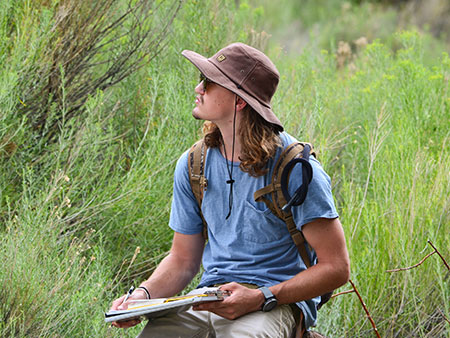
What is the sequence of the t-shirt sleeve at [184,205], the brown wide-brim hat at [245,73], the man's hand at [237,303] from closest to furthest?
the man's hand at [237,303] < the brown wide-brim hat at [245,73] < the t-shirt sleeve at [184,205]

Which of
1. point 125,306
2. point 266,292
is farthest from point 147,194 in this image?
point 266,292

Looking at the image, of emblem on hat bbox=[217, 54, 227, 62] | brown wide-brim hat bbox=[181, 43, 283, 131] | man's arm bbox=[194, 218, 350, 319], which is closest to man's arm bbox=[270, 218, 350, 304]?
man's arm bbox=[194, 218, 350, 319]

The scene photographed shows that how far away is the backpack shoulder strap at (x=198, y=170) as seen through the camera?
2832mm

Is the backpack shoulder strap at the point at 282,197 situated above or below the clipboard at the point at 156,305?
above

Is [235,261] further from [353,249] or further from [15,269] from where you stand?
[353,249]

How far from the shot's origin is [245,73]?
2785 millimetres

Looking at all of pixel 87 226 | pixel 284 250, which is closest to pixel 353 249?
pixel 284 250

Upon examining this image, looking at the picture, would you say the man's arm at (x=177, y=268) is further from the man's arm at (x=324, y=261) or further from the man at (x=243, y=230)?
the man's arm at (x=324, y=261)

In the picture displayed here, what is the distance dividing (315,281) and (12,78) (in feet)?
6.79

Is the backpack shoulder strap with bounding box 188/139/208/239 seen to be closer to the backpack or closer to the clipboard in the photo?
the backpack

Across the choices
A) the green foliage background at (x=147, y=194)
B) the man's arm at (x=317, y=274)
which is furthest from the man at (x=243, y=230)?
the green foliage background at (x=147, y=194)

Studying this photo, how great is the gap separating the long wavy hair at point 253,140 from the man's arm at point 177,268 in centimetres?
44

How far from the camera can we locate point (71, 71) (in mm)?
4562

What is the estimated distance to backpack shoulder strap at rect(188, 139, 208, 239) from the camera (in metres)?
2.83
